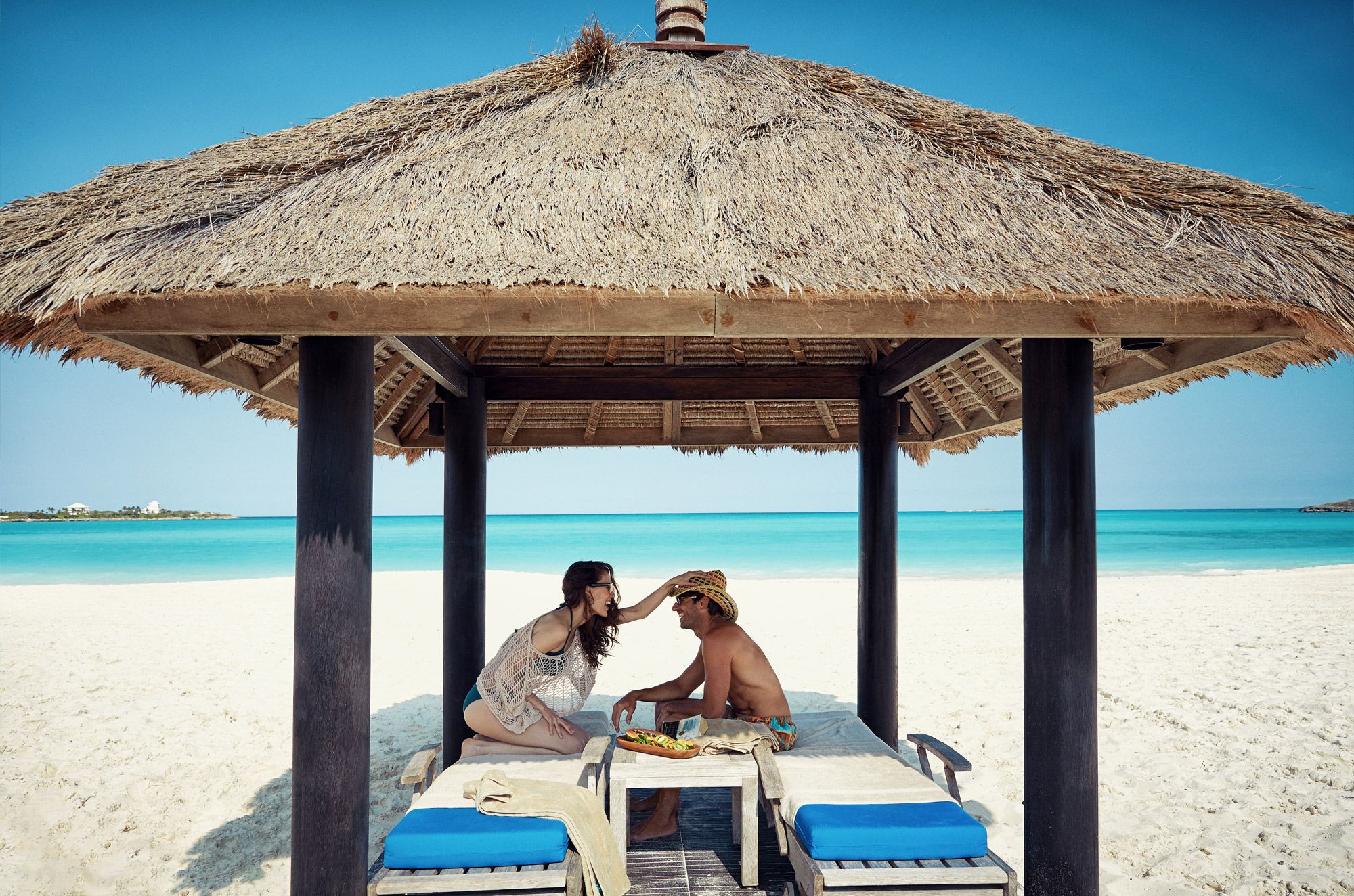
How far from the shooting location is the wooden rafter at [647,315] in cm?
221

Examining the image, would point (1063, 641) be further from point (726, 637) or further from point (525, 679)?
point (525, 679)

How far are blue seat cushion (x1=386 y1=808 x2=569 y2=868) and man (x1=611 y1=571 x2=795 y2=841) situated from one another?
949mm

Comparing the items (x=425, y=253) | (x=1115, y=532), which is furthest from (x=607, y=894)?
(x=1115, y=532)

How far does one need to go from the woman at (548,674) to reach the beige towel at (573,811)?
25.3 inches

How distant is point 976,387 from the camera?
4883 millimetres

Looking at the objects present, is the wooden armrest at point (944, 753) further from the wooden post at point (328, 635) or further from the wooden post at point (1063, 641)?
the wooden post at point (328, 635)

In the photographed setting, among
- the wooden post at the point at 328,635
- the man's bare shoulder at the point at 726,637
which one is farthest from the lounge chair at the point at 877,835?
the wooden post at the point at 328,635

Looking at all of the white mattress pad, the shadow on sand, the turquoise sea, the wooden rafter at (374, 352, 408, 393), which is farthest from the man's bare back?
the turquoise sea

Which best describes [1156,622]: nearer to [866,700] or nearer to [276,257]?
[866,700]

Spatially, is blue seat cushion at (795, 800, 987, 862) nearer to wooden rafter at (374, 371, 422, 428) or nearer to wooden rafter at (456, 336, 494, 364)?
wooden rafter at (456, 336, 494, 364)

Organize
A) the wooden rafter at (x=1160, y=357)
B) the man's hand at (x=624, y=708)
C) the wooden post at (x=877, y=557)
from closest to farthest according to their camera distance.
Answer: the wooden rafter at (x=1160, y=357), the man's hand at (x=624, y=708), the wooden post at (x=877, y=557)

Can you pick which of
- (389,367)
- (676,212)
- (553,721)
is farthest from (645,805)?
(389,367)

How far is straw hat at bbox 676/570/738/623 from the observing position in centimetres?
353

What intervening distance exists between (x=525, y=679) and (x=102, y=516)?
217 ft
